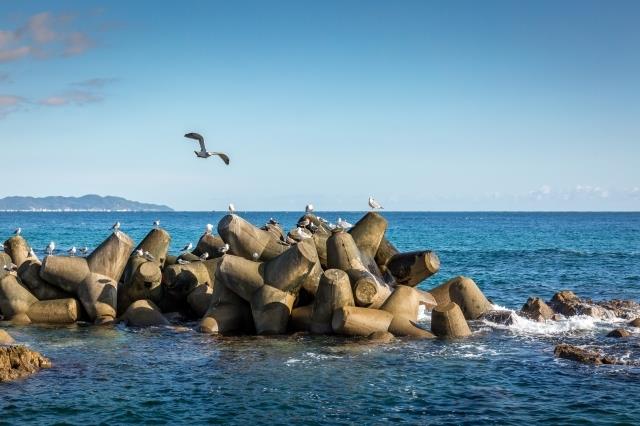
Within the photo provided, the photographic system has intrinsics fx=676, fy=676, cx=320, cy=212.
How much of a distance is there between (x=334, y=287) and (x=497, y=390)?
22.5 feet

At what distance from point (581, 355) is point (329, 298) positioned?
758 centimetres

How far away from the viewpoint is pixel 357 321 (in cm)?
2100

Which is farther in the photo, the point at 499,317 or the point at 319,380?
the point at 499,317

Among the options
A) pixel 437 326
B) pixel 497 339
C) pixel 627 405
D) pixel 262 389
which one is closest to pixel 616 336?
pixel 497 339

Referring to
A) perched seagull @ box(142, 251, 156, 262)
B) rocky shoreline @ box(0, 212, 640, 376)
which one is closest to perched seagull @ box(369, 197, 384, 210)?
rocky shoreline @ box(0, 212, 640, 376)

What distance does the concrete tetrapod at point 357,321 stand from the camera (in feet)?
68.7

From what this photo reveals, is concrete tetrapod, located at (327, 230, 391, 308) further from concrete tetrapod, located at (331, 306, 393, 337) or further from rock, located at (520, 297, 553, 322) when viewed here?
rock, located at (520, 297, 553, 322)

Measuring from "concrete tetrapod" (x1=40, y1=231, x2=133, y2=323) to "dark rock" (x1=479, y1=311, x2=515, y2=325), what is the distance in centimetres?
1366

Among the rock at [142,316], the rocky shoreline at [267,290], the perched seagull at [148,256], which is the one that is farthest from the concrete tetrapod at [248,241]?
the perched seagull at [148,256]

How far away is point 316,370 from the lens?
57.0 ft

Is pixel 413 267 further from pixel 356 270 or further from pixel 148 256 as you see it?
pixel 148 256

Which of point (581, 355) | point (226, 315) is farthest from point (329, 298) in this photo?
point (581, 355)

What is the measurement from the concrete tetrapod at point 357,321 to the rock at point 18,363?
8475 mm

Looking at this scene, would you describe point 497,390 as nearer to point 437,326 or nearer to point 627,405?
point 627,405
